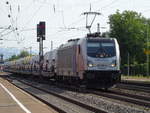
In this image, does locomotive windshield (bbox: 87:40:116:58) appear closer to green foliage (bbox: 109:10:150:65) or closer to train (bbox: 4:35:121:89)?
train (bbox: 4:35:121:89)

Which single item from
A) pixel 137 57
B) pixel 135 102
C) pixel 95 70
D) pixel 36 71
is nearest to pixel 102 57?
pixel 95 70

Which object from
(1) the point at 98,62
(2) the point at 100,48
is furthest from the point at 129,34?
(1) the point at 98,62

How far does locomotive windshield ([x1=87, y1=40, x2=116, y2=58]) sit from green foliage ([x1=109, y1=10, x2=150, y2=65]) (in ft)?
189

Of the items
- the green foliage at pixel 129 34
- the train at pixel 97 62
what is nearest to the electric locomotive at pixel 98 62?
the train at pixel 97 62

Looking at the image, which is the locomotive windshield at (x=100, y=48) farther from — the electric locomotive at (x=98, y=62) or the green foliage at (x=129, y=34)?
the green foliage at (x=129, y=34)

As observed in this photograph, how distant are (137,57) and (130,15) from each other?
10392 millimetres

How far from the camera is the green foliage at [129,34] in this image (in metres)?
87.3

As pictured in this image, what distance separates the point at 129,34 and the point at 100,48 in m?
63.7

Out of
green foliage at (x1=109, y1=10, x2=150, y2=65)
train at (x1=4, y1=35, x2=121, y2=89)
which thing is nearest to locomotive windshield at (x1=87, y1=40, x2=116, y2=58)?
train at (x1=4, y1=35, x2=121, y2=89)

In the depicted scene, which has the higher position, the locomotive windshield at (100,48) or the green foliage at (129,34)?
the green foliage at (129,34)

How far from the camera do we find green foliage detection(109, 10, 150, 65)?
87.3m

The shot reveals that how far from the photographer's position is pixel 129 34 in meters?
89.2

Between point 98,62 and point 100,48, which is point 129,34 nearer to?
point 100,48

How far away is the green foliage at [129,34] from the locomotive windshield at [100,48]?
189 ft
